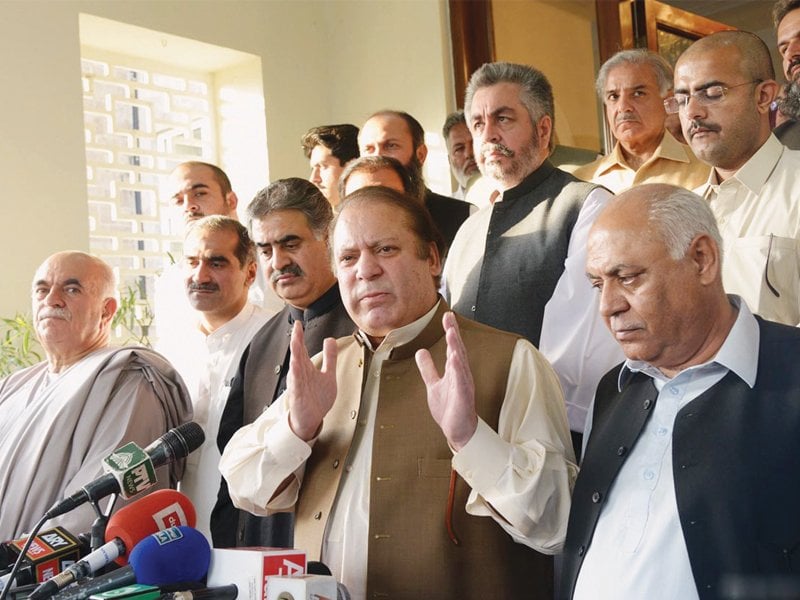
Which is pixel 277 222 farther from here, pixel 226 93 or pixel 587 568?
pixel 226 93

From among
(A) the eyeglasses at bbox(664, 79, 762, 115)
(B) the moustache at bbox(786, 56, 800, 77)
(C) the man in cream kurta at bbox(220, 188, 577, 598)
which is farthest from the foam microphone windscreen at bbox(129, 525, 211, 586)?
(B) the moustache at bbox(786, 56, 800, 77)

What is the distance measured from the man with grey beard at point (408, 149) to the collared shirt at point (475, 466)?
1.54 m

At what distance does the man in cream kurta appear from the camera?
209 cm

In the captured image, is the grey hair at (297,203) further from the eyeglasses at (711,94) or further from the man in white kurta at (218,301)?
the eyeglasses at (711,94)

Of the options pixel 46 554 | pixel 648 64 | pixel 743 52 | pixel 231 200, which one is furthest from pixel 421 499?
pixel 231 200

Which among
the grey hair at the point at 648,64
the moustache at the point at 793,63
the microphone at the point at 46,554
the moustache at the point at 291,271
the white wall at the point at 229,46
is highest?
the white wall at the point at 229,46

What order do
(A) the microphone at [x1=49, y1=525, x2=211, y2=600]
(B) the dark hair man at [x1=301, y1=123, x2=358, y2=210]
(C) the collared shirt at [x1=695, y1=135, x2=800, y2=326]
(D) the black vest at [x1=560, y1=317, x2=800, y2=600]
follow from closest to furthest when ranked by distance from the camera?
1. (D) the black vest at [x1=560, y1=317, x2=800, y2=600]
2. (A) the microphone at [x1=49, y1=525, x2=211, y2=600]
3. (C) the collared shirt at [x1=695, y1=135, x2=800, y2=326]
4. (B) the dark hair man at [x1=301, y1=123, x2=358, y2=210]

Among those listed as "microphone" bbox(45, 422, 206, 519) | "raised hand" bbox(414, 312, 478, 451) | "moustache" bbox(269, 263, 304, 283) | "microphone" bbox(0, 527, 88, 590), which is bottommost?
"microphone" bbox(0, 527, 88, 590)

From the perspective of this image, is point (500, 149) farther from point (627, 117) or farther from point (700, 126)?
point (627, 117)

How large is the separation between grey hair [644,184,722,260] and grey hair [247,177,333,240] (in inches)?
53.1

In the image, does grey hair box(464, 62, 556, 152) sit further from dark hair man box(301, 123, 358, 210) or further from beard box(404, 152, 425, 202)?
dark hair man box(301, 123, 358, 210)

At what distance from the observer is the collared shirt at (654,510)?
75.0 inches

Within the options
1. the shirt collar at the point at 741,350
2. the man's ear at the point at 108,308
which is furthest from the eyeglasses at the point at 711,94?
the man's ear at the point at 108,308

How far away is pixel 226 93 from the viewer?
6.89 m
